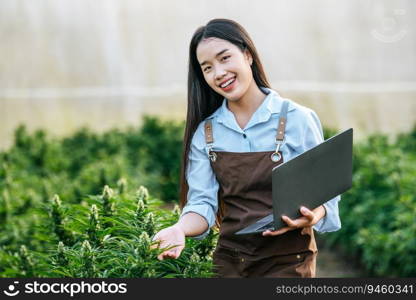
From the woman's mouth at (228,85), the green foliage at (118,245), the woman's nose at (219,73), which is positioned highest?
the woman's nose at (219,73)

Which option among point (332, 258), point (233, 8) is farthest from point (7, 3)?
point (332, 258)

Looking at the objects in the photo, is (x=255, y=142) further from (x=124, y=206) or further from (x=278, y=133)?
(x=124, y=206)

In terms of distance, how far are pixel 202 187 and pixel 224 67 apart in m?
0.39

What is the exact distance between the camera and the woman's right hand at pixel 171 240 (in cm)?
239

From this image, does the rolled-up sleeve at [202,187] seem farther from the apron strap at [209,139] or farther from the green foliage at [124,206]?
the green foliage at [124,206]

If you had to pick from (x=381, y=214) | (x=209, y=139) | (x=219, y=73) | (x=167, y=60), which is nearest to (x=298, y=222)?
(x=209, y=139)

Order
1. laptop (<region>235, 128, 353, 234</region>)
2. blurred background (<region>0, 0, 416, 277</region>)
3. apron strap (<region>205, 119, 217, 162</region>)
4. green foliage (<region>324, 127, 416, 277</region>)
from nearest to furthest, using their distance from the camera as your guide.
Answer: laptop (<region>235, 128, 353, 234</region>), apron strap (<region>205, 119, 217, 162</region>), green foliage (<region>324, 127, 416, 277</region>), blurred background (<region>0, 0, 416, 277</region>)

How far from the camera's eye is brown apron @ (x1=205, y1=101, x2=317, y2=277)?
2533 millimetres

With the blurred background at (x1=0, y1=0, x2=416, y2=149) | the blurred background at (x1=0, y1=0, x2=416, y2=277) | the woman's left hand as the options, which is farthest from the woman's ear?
the blurred background at (x1=0, y1=0, x2=416, y2=149)

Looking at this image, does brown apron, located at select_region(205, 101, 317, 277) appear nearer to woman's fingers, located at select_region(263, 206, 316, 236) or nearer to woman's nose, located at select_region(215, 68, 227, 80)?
woman's fingers, located at select_region(263, 206, 316, 236)

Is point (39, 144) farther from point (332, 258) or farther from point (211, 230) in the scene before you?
point (211, 230)

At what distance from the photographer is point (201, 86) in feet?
9.18

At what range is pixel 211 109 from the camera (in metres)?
2.80

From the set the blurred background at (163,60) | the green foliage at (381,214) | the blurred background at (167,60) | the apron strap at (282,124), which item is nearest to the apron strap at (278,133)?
the apron strap at (282,124)
